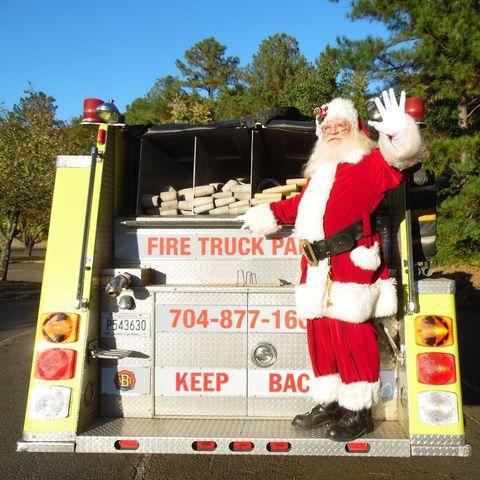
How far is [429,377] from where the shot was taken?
2961 millimetres

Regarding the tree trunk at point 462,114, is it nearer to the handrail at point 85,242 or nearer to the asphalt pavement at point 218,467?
the asphalt pavement at point 218,467

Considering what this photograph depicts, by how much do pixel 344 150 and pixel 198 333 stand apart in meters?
1.47

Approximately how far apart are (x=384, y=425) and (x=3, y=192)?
12857mm

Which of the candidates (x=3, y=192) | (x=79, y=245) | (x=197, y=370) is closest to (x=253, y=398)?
(x=197, y=370)

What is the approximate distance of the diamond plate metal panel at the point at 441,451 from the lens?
2844 mm

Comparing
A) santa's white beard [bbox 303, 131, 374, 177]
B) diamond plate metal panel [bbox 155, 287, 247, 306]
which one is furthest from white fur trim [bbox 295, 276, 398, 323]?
santa's white beard [bbox 303, 131, 374, 177]

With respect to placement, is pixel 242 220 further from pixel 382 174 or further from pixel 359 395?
pixel 359 395

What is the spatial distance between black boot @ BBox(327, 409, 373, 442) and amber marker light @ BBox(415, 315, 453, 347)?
0.52 m

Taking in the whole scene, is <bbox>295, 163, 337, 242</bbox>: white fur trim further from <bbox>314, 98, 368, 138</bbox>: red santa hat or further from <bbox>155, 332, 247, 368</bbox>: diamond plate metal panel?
<bbox>155, 332, 247, 368</bbox>: diamond plate metal panel

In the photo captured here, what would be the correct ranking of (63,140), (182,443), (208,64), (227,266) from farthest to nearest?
1. (208,64)
2. (63,140)
3. (227,266)
4. (182,443)

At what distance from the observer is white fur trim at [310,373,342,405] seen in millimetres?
3092

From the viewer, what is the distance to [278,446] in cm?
289

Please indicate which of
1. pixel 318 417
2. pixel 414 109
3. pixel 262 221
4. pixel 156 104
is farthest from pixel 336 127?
pixel 156 104

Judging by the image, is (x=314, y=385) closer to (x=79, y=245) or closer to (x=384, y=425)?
(x=384, y=425)
